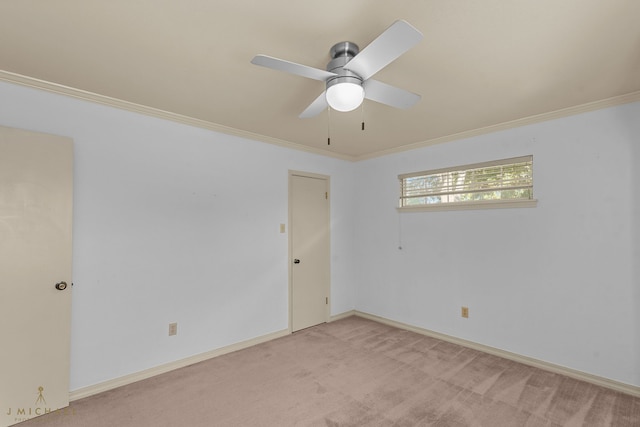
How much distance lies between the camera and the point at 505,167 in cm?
325

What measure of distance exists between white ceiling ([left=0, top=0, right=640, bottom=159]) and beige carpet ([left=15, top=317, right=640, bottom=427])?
246 centimetres

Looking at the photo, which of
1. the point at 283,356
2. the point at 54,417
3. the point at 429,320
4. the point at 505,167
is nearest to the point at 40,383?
the point at 54,417

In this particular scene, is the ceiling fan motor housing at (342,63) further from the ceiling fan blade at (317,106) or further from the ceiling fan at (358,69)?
the ceiling fan blade at (317,106)

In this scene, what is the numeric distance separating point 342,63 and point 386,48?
1.30 ft

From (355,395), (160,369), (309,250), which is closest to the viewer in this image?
(355,395)

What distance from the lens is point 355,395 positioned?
245 centimetres

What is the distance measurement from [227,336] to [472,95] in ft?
11.0

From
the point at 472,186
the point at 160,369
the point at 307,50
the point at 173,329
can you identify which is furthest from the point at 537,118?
the point at 160,369

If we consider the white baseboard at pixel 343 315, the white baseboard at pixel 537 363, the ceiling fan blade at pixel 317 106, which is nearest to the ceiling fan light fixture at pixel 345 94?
the ceiling fan blade at pixel 317 106

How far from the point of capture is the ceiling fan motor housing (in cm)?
165

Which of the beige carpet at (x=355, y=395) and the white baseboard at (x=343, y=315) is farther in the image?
the white baseboard at (x=343, y=315)

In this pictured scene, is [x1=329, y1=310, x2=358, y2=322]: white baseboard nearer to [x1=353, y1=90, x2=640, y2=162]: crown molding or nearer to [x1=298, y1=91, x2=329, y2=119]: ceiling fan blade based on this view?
[x1=353, y1=90, x2=640, y2=162]: crown molding

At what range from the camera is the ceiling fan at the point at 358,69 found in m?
1.32

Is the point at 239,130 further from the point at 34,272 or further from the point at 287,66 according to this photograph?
the point at 34,272
